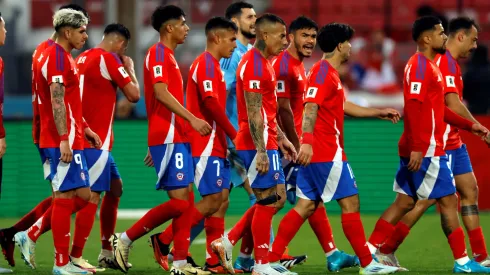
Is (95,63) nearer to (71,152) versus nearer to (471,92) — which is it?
(71,152)

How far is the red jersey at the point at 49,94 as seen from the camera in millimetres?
8977

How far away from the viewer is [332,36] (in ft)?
30.2

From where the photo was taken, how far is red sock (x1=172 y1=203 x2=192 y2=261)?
912cm

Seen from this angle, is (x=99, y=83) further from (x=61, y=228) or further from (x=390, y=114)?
(x=390, y=114)

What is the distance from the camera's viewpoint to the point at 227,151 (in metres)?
10.1

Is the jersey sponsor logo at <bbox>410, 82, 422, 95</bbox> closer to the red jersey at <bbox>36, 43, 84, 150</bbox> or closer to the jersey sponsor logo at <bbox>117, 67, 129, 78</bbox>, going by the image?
the jersey sponsor logo at <bbox>117, 67, 129, 78</bbox>

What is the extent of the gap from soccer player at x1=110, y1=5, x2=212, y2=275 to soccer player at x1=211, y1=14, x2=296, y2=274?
347mm

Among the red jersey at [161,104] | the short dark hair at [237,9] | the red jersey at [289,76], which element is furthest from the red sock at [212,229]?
the short dark hair at [237,9]

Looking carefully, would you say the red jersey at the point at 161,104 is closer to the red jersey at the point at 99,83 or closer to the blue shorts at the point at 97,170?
the red jersey at the point at 99,83

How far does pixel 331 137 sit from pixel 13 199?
762 centimetres

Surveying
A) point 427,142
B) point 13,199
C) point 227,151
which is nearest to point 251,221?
point 227,151

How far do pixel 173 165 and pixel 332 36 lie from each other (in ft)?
5.66

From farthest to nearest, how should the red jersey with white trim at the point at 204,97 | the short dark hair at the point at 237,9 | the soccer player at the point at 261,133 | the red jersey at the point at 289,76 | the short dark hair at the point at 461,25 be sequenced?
1. the short dark hair at the point at 237,9
2. the short dark hair at the point at 461,25
3. the red jersey at the point at 289,76
4. the red jersey with white trim at the point at 204,97
5. the soccer player at the point at 261,133

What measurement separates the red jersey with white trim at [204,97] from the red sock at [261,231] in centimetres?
72
